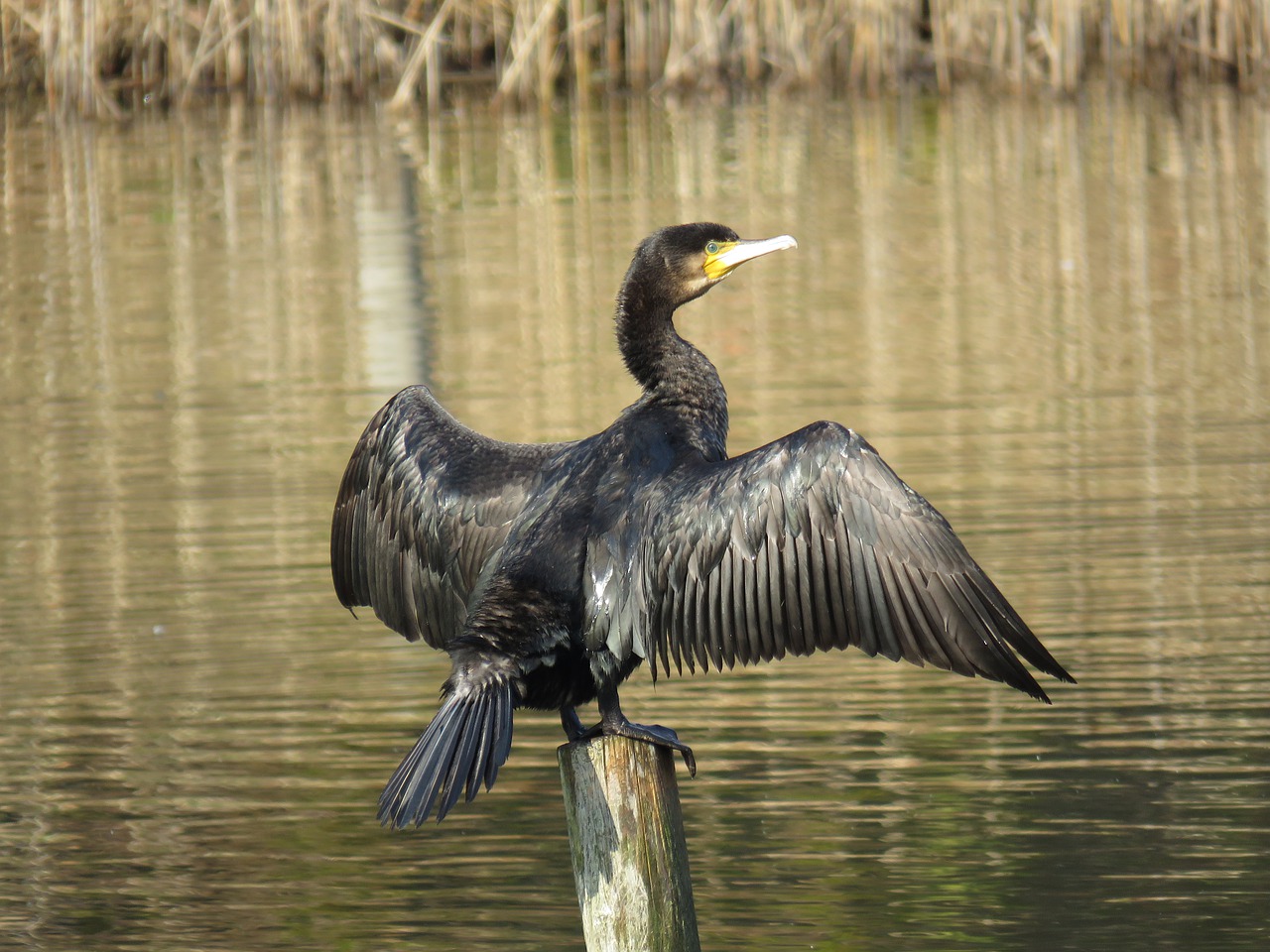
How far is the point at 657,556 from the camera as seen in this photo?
4031 millimetres

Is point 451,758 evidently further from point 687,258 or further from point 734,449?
point 734,449

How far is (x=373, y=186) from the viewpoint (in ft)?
54.5

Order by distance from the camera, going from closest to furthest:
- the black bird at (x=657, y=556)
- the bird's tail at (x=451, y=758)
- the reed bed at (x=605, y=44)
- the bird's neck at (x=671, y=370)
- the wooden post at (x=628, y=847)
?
the bird's tail at (x=451, y=758), the black bird at (x=657, y=556), the wooden post at (x=628, y=847), the bird's neck at (x=671, y=370), the reed bed at (x=605, y=44)

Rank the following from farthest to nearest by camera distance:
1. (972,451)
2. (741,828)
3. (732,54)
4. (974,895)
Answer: (732,54) → (972,451) → (741,828) → (974,895)

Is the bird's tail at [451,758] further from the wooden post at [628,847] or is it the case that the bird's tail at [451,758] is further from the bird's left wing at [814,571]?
the bird's left wing at [814,571]

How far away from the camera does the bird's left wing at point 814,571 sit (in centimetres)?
379

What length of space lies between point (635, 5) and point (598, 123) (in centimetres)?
114

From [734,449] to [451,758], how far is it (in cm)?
524

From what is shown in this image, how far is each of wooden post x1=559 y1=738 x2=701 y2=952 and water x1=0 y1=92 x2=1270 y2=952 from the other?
88 cm

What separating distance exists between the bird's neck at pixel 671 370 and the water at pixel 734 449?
3.92 ft

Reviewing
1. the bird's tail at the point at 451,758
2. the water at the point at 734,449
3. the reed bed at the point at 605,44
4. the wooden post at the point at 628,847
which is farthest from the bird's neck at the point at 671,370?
the reed bed at the point at 605,44

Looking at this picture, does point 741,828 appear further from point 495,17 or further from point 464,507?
point 495,17

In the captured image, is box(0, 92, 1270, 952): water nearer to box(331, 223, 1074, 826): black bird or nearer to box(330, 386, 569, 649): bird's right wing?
box(330, 386, 569, 649): bird's right wing

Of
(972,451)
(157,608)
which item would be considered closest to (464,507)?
(157,608)
